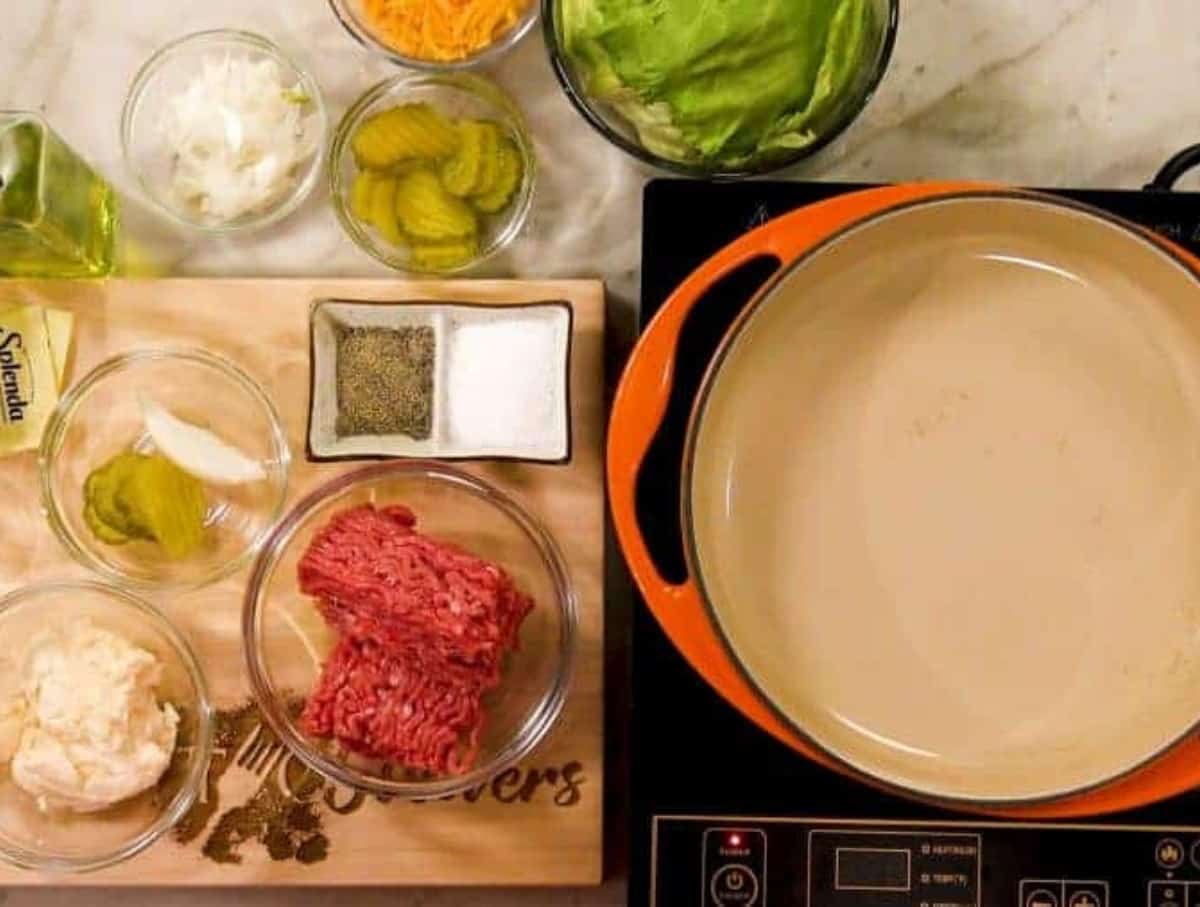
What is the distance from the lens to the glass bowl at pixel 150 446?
1054 mm

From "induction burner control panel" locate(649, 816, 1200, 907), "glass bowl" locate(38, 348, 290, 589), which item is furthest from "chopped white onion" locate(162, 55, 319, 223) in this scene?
"induction burner control panel" locate(649, 816, 1200, 907)

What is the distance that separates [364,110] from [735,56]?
0.24 metres

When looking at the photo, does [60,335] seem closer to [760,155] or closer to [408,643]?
[408,643]

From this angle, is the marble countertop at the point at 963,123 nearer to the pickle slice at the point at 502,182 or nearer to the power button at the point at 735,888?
the pickle slice at the point at 502,182

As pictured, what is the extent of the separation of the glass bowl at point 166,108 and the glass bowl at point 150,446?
0.10 meters

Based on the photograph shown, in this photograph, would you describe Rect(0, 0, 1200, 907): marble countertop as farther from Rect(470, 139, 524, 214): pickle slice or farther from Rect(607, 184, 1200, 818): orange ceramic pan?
Rect(607, 184, 1200, 818): orange ceramic pan

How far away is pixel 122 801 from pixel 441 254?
1.22ft

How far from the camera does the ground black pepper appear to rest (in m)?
1.04

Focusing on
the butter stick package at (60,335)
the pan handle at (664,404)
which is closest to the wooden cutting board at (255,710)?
the butter stick package at (60,335)

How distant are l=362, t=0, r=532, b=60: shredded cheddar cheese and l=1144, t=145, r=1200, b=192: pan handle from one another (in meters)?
0.38

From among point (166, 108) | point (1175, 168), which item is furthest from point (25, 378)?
point (1175, 168)

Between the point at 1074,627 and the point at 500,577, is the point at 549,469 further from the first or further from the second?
the point at 1074,627

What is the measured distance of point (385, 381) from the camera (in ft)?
3.42

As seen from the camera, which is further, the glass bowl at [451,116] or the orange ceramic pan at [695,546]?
the glass bowl at [451,116]
